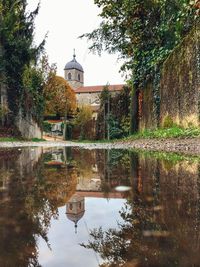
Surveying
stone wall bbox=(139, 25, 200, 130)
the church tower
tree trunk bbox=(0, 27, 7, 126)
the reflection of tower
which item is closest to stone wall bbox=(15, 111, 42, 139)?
tree trunk bbox=(0, 27, 7, 126)

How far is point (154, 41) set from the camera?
1326 cm

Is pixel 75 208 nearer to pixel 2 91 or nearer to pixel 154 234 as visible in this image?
pixel 154 234

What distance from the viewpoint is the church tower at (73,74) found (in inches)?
3812

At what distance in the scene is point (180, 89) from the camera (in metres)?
9.47

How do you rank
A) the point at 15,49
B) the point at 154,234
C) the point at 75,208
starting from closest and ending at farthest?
the point at 154,234 → the point at 75,208 → the point at 15,49

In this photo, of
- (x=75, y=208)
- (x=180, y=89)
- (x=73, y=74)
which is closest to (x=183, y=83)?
(x=180, y=89)

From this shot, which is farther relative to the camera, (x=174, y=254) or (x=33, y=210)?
(x=33, y=210)

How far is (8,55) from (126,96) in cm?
1052

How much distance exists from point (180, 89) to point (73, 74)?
90.0 metres

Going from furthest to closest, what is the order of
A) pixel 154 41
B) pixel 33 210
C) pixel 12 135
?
pixel 12 135
pixel 154 41
pixel 33 210

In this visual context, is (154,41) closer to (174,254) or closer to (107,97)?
(174,254)

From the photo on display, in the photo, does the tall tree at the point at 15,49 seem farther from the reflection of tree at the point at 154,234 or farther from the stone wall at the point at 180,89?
the reflection of tree at the point at 154,234

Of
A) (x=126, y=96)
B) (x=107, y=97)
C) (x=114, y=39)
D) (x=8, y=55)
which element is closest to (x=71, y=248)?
(x=114, y=39)

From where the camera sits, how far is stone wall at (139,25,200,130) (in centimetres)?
829
